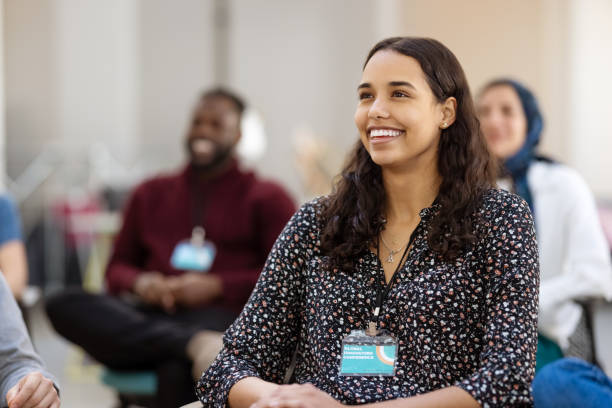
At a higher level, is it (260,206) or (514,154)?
(514,154)

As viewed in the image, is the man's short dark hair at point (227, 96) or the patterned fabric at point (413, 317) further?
the man's short dark hair at point (227, 96)

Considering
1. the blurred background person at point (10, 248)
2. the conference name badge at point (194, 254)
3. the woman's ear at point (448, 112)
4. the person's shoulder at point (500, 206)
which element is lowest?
the conference name badge at point (194, 254)

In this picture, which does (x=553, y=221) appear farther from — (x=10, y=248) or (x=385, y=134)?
(x=10, y=248)

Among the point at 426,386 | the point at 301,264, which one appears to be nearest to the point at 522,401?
the point at 426,386

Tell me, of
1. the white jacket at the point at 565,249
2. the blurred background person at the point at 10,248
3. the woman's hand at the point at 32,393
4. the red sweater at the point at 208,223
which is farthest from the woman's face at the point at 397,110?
the blurred background person at the point at 10,248

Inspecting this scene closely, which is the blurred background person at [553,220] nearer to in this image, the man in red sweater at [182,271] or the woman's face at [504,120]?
the woman's face at [504,120]

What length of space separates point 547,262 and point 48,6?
5.73 m

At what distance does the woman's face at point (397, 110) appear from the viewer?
1.51 m

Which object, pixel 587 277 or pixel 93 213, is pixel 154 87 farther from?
pixel 587 277

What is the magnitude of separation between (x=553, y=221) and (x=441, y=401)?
1314mm

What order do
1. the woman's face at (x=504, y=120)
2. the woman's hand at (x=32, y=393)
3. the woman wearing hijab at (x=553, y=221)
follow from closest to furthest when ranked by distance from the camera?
the woman's hand at (x=32, y=393) → the woman wearing hijab at (x=553, y=221) → the woman's face at (x=504, y=120)

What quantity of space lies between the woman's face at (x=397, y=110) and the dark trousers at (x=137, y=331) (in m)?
1.30

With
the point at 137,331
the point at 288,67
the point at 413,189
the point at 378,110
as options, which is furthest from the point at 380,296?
the point at 288,67

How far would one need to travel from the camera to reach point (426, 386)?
57.2 inches
